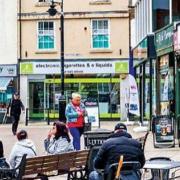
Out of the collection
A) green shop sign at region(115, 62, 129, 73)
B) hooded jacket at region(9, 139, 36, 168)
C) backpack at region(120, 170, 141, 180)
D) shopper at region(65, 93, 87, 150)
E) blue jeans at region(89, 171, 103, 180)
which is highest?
green shop sign at region(115, 62, 129, 73)

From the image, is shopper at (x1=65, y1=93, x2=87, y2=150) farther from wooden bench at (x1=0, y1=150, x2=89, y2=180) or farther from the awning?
the awning

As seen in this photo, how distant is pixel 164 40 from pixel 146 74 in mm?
6162

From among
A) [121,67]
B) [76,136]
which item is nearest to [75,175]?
[76,136]

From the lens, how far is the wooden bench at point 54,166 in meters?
11.7

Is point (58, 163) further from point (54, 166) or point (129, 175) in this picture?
point (129, 175)

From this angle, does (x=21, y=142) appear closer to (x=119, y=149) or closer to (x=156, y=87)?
(x=119, y=149)

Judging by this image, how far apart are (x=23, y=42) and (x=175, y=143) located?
79.0 ft

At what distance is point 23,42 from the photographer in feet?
149

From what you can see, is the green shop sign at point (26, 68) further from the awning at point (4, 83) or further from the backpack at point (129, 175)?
the backpack at point (129, 175)

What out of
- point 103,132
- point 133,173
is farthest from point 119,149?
point 103,132

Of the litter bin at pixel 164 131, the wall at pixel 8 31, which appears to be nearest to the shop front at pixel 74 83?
the wall at pixel 8 31

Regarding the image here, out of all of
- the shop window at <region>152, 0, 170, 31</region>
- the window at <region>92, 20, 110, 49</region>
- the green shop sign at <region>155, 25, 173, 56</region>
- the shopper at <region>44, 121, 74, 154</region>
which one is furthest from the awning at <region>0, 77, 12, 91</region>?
the shopper at <region>44, 121, 74, 154</region>

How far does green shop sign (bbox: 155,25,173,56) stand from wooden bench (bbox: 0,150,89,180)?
12.0m

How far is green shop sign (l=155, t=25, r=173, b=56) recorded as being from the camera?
25186 millimetres
